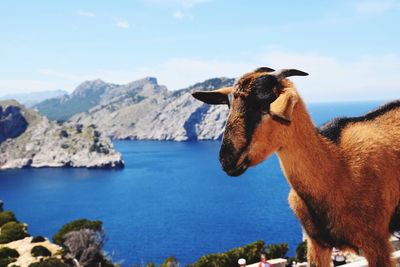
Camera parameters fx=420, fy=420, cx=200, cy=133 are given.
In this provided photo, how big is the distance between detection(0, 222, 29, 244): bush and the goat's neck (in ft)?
153

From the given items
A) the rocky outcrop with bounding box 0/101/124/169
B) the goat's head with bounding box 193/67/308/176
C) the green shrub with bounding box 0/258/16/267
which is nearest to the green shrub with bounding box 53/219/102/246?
the green shrub with bounding box 0/258/16/267

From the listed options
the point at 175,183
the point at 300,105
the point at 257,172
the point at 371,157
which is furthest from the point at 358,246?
the point at 257,172

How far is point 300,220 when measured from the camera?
3951 millimetres

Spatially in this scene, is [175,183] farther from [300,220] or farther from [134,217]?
[300,220]

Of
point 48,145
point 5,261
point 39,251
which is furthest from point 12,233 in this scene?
point 48,145

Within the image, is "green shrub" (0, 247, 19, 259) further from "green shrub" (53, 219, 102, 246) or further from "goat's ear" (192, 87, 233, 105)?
"goat's ear" (192, 87, 233, 105)

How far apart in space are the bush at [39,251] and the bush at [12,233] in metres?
7.63

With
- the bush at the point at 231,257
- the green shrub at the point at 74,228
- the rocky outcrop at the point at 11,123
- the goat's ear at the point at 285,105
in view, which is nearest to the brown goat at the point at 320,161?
the goat's ear at the point at 285,105

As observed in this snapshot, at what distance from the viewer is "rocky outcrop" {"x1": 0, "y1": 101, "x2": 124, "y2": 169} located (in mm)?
155625

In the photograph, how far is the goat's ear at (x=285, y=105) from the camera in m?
3.08

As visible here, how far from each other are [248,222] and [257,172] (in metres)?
50.5

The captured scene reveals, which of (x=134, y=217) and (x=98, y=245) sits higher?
(x=98, y=245)

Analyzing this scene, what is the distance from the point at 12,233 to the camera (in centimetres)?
4469

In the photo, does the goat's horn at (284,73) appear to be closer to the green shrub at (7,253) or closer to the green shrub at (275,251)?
the green shrub at (275,251)
